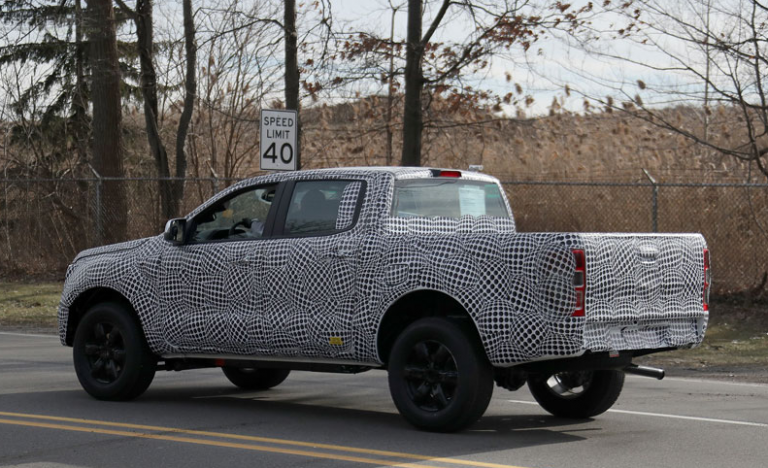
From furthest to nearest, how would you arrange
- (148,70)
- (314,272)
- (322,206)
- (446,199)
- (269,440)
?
(148,70)
(446,199)
(322,206)
(314,272)
(269,440)

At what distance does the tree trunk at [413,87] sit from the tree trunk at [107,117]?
7461 millimetres

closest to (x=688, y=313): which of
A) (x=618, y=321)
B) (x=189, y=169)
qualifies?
(x=618, y=321)

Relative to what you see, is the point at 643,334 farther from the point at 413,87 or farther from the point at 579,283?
the point at 413,87

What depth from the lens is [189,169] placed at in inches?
1112

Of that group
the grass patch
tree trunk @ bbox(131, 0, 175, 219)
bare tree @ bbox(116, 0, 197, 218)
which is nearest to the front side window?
the grass patch

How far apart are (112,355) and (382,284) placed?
9.31ft

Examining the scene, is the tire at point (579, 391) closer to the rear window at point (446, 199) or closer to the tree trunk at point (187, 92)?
the rear window at point (446, 199)

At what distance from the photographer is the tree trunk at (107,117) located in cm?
2352

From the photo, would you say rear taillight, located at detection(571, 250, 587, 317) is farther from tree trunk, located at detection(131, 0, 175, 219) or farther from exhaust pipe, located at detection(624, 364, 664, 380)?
tree trunk, located at detection(131, 0, 175, 219)

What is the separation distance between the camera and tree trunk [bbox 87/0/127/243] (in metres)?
23.5

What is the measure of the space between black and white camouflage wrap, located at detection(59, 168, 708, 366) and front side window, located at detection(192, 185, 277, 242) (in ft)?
0.29

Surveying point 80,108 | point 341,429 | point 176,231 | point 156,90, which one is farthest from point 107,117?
point 341,429

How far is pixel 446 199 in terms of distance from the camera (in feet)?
29.8

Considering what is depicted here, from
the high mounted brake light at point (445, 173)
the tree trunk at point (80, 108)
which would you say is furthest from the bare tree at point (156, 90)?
the high mounted brake light at point (445, 173)
